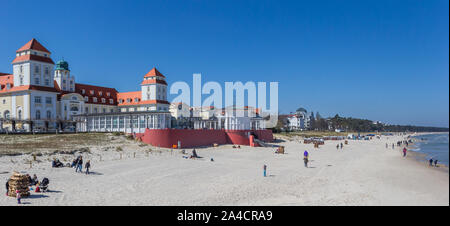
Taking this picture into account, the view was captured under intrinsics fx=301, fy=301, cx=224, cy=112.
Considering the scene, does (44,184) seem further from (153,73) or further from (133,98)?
(133,98)

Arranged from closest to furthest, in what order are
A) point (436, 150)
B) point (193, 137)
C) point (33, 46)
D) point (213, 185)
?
→ 1. point (213, 185)
2. point (193, 137)
3. point (33, 46)
4. point (436, 150)

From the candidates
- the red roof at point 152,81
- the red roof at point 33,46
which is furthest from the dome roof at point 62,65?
the red roof at point 152,81

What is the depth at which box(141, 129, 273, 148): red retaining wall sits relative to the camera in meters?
41.4

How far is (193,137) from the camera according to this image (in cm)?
4588

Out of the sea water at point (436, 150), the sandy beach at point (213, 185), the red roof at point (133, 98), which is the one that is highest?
the red roof at point (133, 98)

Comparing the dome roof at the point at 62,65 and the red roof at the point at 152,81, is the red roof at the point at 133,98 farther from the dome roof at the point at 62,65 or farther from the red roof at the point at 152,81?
the dome roof at the point at 62,65

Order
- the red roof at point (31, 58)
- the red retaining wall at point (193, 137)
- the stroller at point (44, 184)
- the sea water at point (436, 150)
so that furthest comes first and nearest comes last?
1. the red roof at point (31, 58)
2. the red retaining wall at point (193, 137)
3. the sea water at point (436, 150)
4. the stroller at point (44, 184)

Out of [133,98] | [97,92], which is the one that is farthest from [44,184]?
[97,92]

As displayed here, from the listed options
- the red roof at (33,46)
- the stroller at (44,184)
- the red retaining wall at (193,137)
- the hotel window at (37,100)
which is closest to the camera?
the stroller at (44,184)

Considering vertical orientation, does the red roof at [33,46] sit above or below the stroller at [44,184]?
above

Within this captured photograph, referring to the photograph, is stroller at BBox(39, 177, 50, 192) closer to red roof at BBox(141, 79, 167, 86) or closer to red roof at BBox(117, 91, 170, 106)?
red roof at BBox(117, 91, 170, 106)

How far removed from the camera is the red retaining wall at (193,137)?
136 feet
